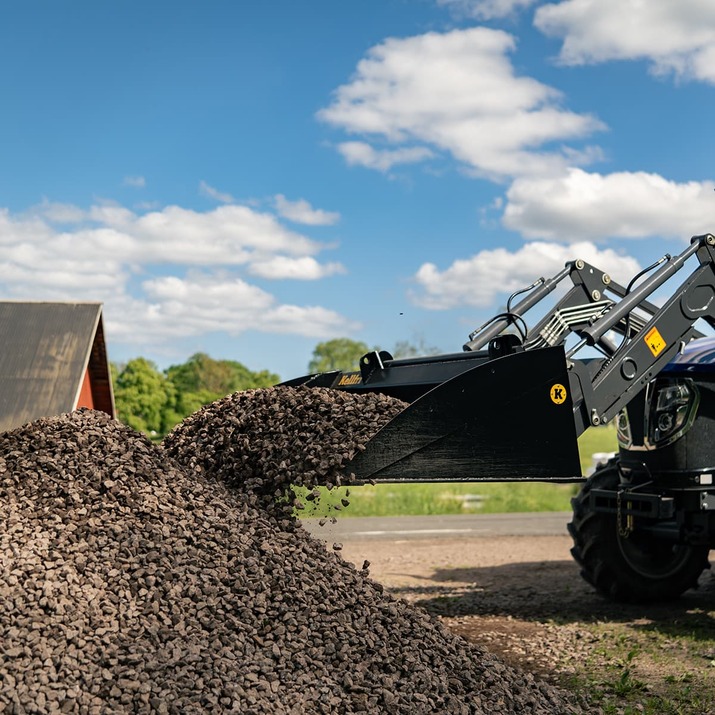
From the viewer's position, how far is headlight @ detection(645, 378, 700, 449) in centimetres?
715

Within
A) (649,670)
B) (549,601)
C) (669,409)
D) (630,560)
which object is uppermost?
(669,409)

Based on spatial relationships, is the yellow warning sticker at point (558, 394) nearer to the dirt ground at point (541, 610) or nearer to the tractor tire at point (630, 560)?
the dirt ground at point (541, 610)

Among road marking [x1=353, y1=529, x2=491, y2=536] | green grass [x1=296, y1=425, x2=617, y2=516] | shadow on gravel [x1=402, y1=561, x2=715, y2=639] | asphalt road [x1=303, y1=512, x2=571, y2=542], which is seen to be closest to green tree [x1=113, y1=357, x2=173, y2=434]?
green grass [x1=296, y1=425, x2=617, y2=516]

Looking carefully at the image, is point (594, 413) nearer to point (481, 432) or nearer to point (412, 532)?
point (481, 432)

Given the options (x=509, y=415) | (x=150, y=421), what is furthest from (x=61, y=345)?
(x=150, y=421)

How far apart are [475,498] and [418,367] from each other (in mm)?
13809

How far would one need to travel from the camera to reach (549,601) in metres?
8.34

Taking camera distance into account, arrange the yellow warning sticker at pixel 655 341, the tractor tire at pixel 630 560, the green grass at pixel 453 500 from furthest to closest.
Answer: the green grass at pixel 453 500 < the tractor tire at pixel 630 560 < the yellow warning sticker at pixel 655 341

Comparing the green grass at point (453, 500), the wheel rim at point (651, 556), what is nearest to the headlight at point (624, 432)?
the wheel rim at point (651, 556)

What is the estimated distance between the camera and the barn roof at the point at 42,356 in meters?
7.45

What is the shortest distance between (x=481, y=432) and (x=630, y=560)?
10.9 ft

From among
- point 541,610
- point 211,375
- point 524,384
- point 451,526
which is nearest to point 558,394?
point 524,384

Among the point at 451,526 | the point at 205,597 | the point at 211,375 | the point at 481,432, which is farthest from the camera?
the point at 211,375

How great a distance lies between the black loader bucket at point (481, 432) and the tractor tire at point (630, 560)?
Answer: 2810 millimetres
